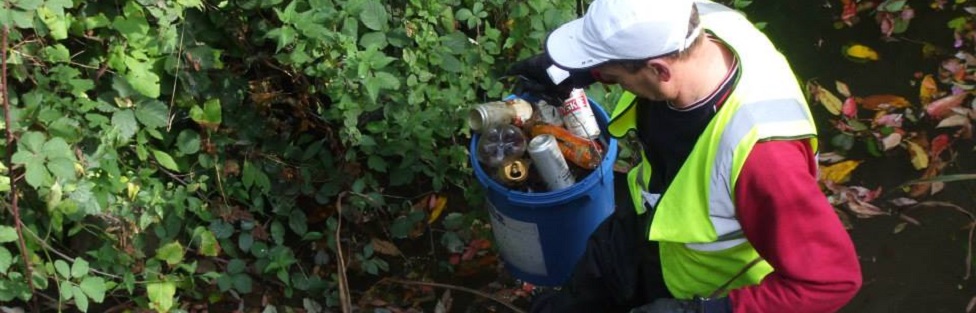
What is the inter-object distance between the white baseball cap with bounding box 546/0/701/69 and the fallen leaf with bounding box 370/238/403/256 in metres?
1.67

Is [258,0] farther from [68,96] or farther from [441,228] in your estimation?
[441,228]

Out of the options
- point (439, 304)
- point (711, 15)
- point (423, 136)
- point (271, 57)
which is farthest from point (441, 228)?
point (711, 15)

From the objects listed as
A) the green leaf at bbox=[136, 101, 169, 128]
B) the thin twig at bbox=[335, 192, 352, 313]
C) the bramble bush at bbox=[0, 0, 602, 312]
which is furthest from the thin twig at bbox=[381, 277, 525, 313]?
the green leaf at bbox=[136, 101, 169, 128]

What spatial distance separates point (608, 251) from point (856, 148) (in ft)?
5.39

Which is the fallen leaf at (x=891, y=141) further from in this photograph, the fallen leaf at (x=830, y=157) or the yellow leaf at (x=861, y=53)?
the yellow leaf at (x=861, y=53)

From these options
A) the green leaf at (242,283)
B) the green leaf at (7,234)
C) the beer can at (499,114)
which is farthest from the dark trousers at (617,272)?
the green leaf at (7,234)

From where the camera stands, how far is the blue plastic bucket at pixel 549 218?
293cm

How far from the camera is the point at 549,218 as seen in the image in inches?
119

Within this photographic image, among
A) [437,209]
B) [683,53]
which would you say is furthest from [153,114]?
[683,53]

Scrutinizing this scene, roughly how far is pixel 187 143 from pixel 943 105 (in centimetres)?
299

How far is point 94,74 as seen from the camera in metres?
3.24

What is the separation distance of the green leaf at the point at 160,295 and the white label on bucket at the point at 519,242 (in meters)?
1.14

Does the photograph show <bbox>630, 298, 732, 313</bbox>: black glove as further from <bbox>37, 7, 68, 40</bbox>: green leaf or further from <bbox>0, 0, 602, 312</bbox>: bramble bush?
<bbox>37, 7, 68, 40</bbox>: green leaf

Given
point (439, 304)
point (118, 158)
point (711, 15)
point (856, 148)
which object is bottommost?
point (439, 304)
